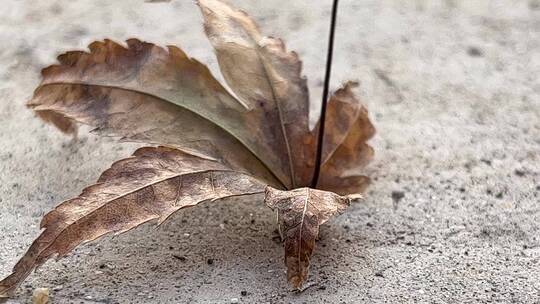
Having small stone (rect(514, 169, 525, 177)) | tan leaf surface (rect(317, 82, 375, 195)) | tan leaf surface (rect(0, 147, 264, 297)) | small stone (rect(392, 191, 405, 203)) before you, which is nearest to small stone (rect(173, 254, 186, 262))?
tan leaf surface (rect(0, 147, 264, 297))

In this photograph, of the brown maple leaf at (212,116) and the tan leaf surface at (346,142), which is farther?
the tan leaf surface at (346,142)

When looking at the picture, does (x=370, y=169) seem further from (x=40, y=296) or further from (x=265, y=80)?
(x=40, y=296)

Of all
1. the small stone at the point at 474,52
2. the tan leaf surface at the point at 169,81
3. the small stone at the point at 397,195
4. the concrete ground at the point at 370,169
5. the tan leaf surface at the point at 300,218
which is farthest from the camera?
the small stone at the point at 474,52

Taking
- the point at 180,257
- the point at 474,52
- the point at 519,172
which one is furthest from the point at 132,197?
the point at 474,52

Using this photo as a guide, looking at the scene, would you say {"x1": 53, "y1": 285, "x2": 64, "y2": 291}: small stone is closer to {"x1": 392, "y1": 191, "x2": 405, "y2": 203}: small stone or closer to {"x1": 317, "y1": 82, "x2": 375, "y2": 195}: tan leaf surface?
{"x1": 317, "y1": 82, "x2": 375, "y2": 195}: tan leaf surface

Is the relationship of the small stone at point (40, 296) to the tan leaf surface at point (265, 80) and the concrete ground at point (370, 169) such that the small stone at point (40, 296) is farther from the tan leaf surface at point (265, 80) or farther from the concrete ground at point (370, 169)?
the tan leaf surface at point (265, 80)

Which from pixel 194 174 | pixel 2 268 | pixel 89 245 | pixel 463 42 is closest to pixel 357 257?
pixel 194 174

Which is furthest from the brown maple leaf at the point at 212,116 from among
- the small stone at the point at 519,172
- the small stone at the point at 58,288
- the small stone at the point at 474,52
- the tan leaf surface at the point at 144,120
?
the small stone at the point at 474,52

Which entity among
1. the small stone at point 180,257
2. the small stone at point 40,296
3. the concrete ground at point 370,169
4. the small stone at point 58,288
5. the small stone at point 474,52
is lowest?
the small stone at point 474,52
